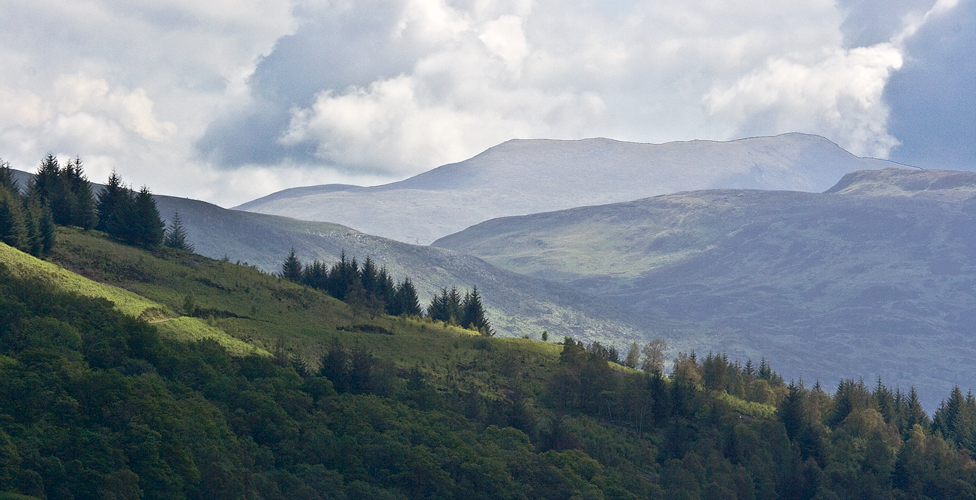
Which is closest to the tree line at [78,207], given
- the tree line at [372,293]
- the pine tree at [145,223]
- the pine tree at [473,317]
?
the pine tree at [145,223]

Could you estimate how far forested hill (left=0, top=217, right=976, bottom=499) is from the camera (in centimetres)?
5919

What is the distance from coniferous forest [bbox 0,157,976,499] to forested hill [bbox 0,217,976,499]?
0.69ft

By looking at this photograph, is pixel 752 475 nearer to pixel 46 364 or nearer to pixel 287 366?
pixel 287 366

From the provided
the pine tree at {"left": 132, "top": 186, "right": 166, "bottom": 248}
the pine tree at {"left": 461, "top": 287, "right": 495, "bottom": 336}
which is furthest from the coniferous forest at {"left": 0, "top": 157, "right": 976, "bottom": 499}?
the pine tree at {"left": 461, "top": 287, "right": 495, "bottom": 336}

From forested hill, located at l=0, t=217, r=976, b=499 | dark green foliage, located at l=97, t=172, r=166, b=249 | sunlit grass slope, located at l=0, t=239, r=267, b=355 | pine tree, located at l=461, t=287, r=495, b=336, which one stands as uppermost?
dark green foliage, located at l=97, t=172, r=166, b=249

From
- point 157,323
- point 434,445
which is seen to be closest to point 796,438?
point 434,445

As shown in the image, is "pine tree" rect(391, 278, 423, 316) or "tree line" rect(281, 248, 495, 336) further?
"pine tree" rect(391, 278, 423, 316)

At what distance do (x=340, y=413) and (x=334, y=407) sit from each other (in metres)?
0.92

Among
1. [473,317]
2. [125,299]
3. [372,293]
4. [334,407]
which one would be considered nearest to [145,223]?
[125,299]

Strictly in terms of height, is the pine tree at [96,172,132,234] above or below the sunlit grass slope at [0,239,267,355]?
above

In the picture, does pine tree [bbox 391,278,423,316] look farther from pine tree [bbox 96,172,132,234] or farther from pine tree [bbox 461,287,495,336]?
pine tree [bbox 96,172,132,234]

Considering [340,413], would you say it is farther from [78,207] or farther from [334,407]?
[78,207]

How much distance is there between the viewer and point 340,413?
7794 cm

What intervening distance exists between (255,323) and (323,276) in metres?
45.7
